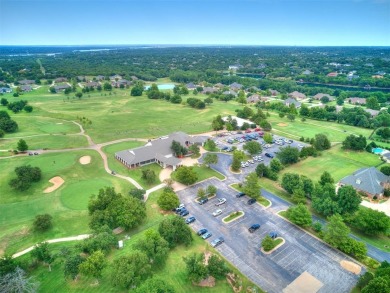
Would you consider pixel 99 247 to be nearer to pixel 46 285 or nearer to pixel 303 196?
pixel 46 285

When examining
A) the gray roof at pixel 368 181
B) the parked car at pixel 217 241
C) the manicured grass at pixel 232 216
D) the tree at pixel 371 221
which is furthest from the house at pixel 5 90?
the tree at pixel 371 221

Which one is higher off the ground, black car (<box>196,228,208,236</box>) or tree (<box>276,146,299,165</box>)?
tree (<box>276,146,299,165</box>)

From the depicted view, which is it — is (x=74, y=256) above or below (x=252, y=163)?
above

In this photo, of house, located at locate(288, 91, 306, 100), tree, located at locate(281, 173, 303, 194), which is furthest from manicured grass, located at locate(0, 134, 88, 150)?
house, located at locate(288, 91, 306, 100)

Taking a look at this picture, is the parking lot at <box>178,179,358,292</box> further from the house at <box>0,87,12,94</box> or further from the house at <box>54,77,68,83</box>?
the house at <box>54,77,68,83</box>

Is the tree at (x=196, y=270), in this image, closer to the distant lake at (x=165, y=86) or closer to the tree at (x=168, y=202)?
the tree at (x=168, y=202)

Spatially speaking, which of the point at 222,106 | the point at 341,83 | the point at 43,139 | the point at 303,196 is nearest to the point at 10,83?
the point at 43,139

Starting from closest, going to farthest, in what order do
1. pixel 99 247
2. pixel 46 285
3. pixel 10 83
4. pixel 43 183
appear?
1. pixel 46 285
2. pixel 99 247
3. pixel 43 183
4. pixel 10 83
